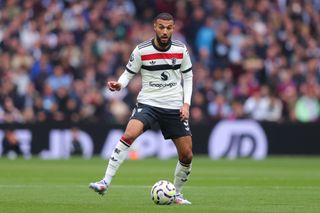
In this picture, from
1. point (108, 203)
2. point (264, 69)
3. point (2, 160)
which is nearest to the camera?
point (108, 203)

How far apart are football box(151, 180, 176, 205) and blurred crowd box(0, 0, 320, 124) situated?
1434cm

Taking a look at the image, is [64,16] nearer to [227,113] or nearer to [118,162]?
[227,113]

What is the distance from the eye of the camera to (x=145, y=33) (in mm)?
28938

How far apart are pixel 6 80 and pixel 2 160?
9.08 feet

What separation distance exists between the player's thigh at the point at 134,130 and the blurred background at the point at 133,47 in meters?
14.1

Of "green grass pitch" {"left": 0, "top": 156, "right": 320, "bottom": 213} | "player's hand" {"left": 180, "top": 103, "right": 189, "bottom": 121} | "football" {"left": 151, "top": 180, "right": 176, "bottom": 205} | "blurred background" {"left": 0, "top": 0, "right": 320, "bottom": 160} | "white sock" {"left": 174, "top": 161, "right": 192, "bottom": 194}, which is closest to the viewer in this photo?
"green grass pitch" {"left": 0, "top": 156, "right": 320, "bottom": 213}

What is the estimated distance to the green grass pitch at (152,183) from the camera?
1198 centimetres

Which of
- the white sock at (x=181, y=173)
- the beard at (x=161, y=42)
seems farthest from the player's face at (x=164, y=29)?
the white sock at (x=181, y=173)

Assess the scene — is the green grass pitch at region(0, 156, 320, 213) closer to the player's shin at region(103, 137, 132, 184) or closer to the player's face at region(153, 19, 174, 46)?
the player's shin at region(103, 137, 132, 184)

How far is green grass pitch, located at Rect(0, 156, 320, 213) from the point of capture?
1198 centimetres

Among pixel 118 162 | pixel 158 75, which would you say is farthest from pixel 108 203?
pixel 158 75

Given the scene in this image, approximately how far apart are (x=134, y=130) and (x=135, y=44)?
1622 cm

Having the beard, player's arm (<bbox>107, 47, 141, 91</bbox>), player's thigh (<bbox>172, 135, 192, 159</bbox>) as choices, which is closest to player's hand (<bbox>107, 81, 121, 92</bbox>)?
player's arm (<bbox>107, 47, 141, 91</bbox>)

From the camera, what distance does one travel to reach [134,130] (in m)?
12.6
